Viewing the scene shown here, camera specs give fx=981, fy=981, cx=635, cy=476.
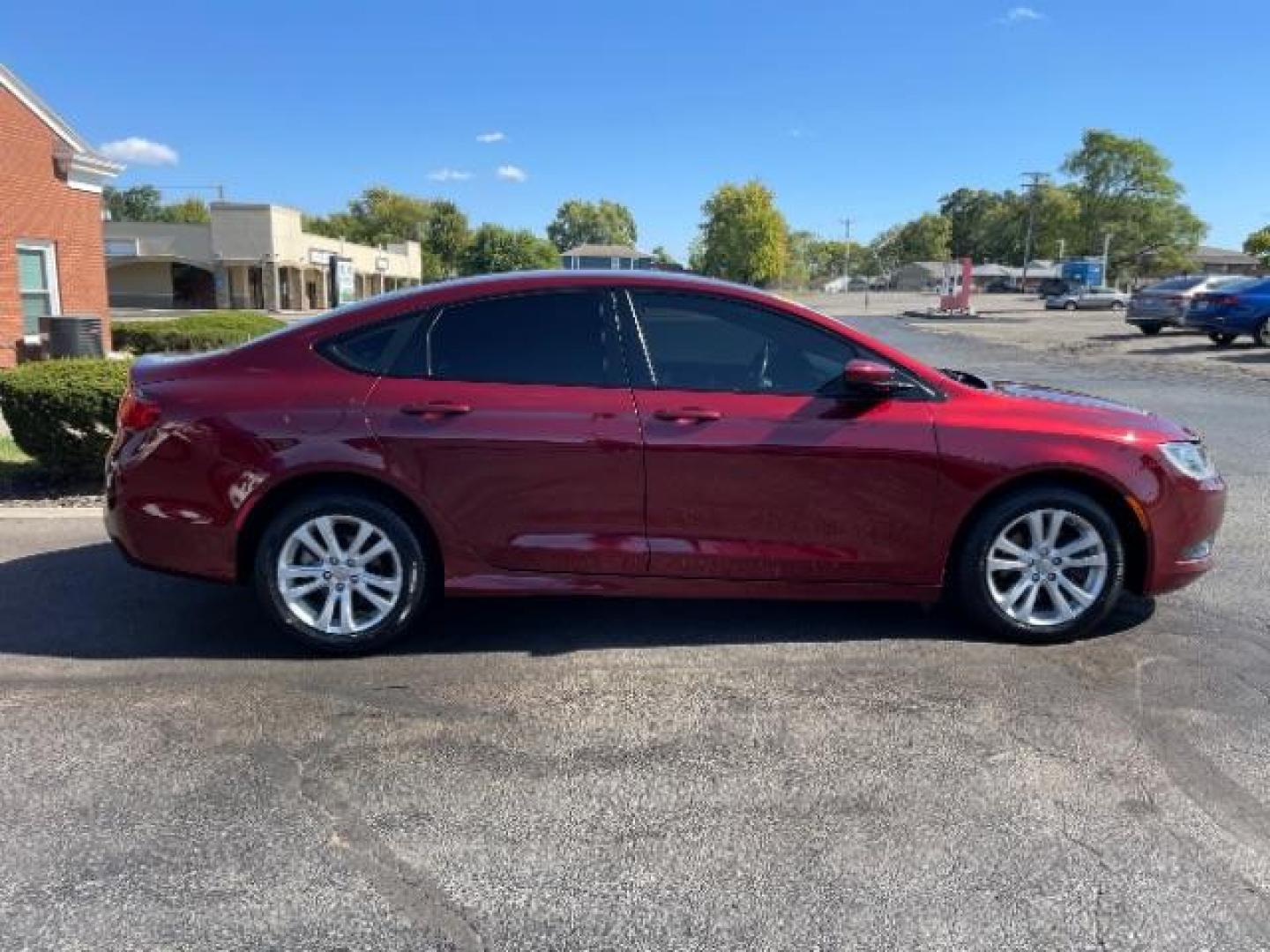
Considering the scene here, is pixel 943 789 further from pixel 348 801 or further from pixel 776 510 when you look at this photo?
pixel 348 801

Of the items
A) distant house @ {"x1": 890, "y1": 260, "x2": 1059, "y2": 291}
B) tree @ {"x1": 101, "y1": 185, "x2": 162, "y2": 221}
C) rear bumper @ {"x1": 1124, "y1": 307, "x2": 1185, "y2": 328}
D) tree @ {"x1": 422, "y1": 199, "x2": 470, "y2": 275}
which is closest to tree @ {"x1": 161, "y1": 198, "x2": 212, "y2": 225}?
tree @ {"x1": 101, "y1": 185, "x2": 162, "y2": 221}

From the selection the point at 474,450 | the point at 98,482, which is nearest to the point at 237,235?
the point at 98,482

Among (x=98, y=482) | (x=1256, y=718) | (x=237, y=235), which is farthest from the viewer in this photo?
(x=237, y=235)

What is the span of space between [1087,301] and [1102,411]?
207 feet

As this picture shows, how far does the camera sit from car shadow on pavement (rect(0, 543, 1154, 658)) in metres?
4.34

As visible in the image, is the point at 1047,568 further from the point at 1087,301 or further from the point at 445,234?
the point at 445,234

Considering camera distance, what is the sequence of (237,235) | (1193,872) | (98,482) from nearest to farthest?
(1193,872), (98,482), (237,235)

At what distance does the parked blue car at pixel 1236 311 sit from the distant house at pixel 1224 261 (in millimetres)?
111573

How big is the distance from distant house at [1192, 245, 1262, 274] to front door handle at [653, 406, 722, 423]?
135 meters

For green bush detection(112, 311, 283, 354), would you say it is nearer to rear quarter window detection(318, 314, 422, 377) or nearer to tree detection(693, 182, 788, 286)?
rear quarter window detection(318, 314, 422, 377)

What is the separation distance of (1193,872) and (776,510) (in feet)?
6.44

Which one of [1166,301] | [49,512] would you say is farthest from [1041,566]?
[1166,301]

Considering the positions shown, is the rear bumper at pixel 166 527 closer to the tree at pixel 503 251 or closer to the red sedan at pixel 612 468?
the red sedan at pixel 612 468

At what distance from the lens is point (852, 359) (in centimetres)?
421
